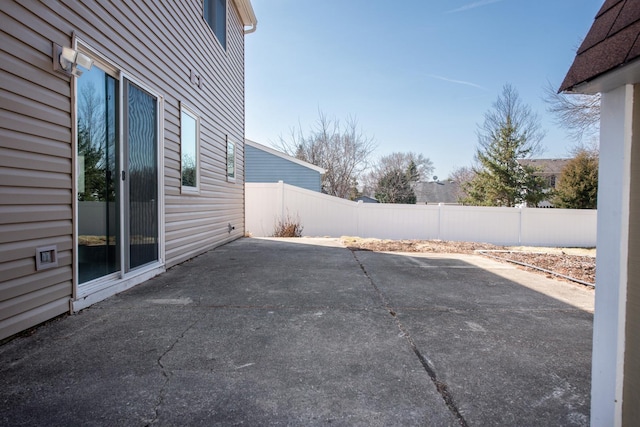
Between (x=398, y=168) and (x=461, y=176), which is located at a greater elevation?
(x=398, y=168)

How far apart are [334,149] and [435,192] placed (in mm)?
18188

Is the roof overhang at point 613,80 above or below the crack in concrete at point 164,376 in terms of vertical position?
above

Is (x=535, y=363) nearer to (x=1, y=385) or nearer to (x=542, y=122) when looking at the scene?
(x=1, y=385)

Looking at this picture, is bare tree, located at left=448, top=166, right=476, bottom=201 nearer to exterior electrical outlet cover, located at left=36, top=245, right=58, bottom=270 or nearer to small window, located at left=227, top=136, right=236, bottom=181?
small window, located at left=227, top=136, right=236, bottom=181

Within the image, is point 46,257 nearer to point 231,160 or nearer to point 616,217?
point 616,217

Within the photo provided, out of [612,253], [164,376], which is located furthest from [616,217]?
[164,376]

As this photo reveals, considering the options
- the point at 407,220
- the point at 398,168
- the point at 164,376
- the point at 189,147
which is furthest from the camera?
the point at 398,168

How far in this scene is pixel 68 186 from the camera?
2.76m

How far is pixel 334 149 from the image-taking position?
21094mm

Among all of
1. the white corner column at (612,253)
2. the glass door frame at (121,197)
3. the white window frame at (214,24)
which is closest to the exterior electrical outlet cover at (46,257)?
the glass door frame at (121,197)

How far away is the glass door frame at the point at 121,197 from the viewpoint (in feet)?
9.23

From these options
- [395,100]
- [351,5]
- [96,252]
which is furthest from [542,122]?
[96,252]

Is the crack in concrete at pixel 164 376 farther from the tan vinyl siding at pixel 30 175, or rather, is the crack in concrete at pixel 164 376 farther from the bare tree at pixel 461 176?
the bare tree at pixel 461 176

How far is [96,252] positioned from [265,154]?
41.1ft
